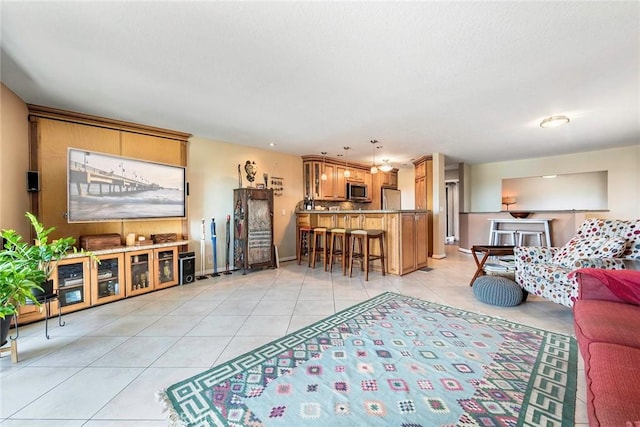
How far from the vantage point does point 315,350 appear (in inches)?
77.0

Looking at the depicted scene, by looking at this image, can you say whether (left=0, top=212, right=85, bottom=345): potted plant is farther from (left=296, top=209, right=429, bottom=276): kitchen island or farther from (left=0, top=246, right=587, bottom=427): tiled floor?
(left=296, top=209, right=429, bottom=276): kitchen island

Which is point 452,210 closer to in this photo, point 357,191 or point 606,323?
point 357,191

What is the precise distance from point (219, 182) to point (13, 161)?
2.49 metres

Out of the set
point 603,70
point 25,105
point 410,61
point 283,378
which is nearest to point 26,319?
point 25,105

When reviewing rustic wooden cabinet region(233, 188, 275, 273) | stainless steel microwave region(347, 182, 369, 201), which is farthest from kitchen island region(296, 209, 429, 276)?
stainless steel microwave region(347, 182, 369, 201)

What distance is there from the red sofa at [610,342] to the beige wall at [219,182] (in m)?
4.75

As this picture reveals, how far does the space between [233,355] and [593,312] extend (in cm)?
250

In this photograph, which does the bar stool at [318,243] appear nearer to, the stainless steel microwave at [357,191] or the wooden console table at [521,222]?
the stainless steel microwave at [357,191]

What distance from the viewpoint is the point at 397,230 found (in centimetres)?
420

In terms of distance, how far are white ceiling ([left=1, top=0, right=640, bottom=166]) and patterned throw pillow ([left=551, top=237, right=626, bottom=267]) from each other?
167 cm

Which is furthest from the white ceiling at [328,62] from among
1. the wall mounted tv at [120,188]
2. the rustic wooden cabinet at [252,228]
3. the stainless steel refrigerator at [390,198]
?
the stainless steel refrigerator at [390,198]

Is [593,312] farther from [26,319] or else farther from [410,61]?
[26,319]

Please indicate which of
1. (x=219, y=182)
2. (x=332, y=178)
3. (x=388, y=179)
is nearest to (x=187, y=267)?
(x=219, y=182)

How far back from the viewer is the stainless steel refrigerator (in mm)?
7559
